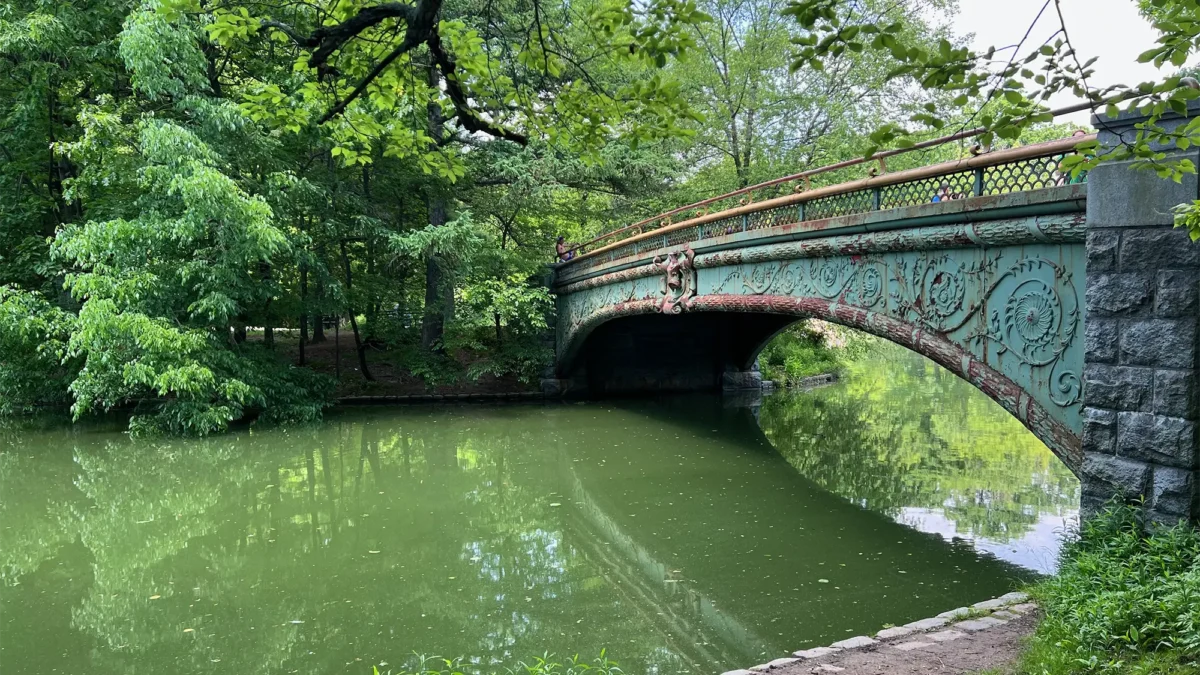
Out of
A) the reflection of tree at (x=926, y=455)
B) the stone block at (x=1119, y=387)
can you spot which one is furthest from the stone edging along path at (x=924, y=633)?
the reflection of tree at (x=926, y=455)

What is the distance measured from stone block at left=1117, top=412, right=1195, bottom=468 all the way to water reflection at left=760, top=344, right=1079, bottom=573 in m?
1.47

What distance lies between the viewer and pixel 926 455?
9.74 meters

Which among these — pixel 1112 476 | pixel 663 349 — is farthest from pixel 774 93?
pixel 1112 476

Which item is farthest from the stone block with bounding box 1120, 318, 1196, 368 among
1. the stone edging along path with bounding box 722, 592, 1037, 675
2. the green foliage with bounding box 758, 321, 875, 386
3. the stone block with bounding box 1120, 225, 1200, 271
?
the green foliage with bounding box 758, 321, 875, 386

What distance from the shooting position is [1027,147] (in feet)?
15.4

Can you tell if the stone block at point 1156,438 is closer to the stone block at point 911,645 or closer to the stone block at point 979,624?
the stone block at point 979,624

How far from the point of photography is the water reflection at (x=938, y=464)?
6.48m

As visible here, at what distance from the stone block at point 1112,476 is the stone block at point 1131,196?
50.6 inches

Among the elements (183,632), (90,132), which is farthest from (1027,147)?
(90,132)

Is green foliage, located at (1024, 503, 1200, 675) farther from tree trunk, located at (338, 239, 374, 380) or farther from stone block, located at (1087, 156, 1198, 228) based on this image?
tree trunk, located at (338, 239, 374, 380)

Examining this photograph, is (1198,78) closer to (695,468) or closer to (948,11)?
(695,468)

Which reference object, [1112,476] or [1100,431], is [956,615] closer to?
[1112,476]

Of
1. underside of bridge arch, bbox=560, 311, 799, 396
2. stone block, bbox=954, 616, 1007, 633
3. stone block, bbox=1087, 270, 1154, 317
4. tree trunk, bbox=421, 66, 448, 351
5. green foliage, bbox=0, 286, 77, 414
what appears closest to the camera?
stone block, bbox=954, 616, 1007, 633

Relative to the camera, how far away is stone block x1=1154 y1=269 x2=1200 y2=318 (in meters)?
3.81
